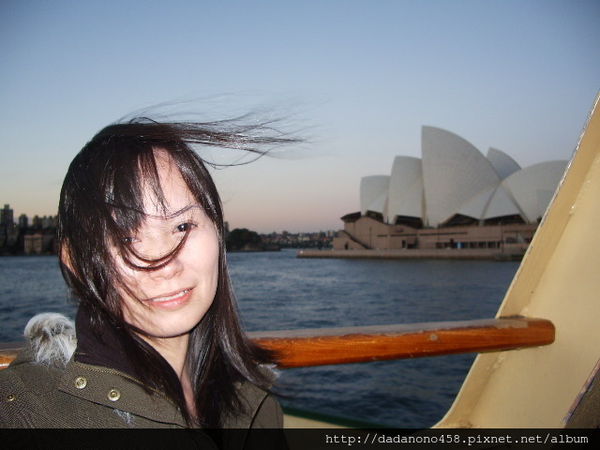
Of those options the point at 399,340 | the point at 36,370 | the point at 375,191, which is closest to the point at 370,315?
the point at 399,340

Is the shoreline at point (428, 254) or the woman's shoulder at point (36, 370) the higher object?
the woman's shoulder at point (36, 370)

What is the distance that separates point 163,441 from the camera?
444 mm

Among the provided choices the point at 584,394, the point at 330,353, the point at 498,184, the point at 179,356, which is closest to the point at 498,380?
the point at 584,394

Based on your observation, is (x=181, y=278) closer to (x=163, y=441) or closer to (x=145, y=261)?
(x=145, y=261)

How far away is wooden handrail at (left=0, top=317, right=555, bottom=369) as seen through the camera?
78 cm

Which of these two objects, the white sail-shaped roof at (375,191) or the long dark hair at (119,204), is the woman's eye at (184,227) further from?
the white sail-shaped roof at (375,191)

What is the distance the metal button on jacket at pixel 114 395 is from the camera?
431 millimetres

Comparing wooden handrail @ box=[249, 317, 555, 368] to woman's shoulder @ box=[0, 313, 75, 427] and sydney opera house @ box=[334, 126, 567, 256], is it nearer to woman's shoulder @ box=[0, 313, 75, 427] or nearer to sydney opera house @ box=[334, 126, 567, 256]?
woman's shoulder @ box=[0, 313, 75, 427]

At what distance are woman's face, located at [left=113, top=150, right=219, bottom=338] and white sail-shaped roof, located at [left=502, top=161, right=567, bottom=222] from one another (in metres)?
28.1

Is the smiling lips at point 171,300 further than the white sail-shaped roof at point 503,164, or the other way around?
the white sail-shaped roof at point 503,164

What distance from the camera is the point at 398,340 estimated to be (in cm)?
85

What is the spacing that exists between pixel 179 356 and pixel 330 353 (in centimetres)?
33

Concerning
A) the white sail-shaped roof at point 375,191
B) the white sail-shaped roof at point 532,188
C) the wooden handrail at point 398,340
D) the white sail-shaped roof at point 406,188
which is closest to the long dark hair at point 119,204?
the wooden handrail at point 398,340

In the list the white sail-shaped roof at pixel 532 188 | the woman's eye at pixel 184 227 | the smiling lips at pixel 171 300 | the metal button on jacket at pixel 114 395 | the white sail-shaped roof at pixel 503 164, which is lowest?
the metal button on jacket at pixel 114 395
